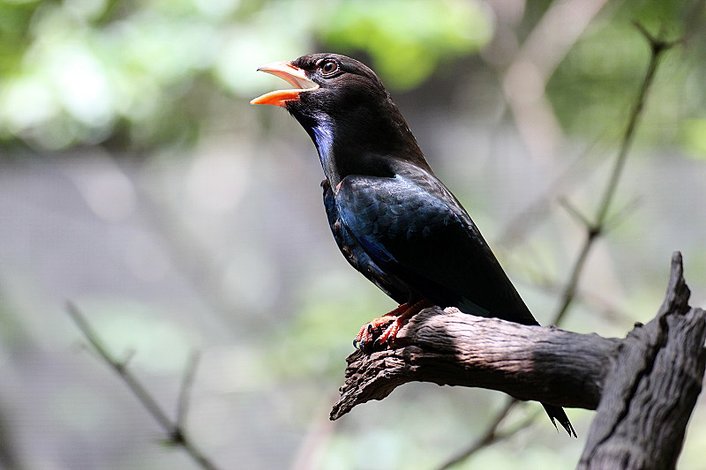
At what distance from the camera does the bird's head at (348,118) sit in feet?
8.72

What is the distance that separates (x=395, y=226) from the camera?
2.45 m

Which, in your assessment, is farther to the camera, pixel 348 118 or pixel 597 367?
pixel 348 118

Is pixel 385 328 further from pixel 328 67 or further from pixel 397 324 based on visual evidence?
pixel 328 67

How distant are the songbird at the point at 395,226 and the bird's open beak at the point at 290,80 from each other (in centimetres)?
3

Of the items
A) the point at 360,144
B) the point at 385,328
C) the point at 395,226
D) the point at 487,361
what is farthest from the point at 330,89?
the point at 487,361

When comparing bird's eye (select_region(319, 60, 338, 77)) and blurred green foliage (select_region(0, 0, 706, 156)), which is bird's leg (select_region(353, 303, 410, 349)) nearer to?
bird's eye (select_region(319, 60, 338, 77))

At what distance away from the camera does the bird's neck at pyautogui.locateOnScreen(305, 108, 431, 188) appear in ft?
8.62

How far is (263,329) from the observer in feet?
17.9

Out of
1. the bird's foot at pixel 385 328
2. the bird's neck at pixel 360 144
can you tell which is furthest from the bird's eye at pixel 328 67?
the bird's foot at pixel 385 328

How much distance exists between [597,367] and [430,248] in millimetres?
867

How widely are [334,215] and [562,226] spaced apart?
10.5 feet

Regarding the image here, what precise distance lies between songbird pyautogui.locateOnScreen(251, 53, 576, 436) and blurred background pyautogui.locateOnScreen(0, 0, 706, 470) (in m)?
2.03

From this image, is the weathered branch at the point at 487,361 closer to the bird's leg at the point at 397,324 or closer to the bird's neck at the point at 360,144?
the bird's leg at the point at 397,324

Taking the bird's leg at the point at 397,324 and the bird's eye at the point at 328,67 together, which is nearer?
the bird's leg at the point at 397,324
